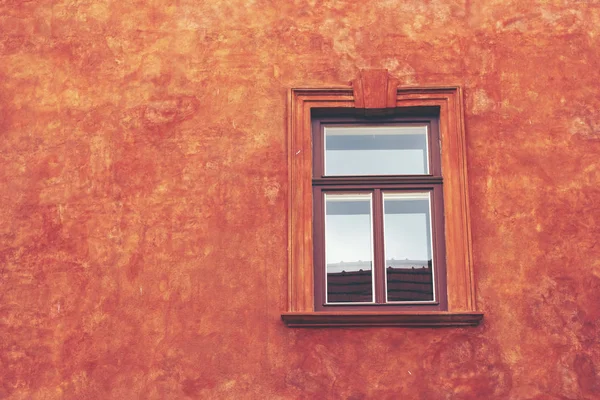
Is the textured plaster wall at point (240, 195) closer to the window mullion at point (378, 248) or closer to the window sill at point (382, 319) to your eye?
the window sill at point (382, 319)

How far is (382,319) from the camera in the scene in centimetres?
755

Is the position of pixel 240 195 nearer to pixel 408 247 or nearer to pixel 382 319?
pixel 408 247

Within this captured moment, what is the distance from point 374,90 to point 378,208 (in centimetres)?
88

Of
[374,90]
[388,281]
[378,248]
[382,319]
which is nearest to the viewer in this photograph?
[382,319]

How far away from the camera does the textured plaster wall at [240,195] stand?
753 cm

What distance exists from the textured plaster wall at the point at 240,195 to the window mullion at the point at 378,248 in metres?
0.32

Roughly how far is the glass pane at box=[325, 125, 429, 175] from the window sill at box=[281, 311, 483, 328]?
1144 mm

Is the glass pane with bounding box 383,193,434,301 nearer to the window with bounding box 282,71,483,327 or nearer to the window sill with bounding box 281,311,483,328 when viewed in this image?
the window with bounding box 282,71,483,327

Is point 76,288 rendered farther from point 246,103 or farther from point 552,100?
point 552,100

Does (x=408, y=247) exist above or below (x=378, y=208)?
below

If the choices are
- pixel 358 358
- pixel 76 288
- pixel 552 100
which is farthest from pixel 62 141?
pixel 552 100

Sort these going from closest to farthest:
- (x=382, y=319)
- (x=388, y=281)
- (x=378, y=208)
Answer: (x=382, y=319)
(x=388, y=281)
(x=378, y=208)

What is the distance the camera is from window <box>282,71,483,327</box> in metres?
7.71

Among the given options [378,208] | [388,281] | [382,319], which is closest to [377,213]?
[378,208]
